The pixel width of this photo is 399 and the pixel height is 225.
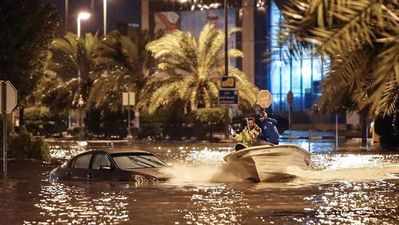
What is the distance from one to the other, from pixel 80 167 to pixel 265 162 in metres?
4.50

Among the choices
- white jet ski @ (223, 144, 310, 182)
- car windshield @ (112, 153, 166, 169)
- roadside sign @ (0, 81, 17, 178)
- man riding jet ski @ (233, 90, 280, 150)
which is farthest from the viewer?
roadside sign @ (0, 81, 17, 178)

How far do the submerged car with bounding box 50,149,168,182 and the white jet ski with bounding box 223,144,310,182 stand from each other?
177 cm

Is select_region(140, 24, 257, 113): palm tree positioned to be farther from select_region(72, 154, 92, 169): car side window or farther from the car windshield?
the car windshield

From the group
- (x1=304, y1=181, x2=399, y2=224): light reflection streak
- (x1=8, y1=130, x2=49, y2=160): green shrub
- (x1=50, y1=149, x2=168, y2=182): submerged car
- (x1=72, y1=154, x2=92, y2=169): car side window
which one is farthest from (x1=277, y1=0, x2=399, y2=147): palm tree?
(x1=8, y1=130, x2=49, y2=160): green shrub

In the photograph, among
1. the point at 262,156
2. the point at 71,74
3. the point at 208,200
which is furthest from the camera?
the point at 71,74

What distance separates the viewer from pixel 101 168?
63.2 ft

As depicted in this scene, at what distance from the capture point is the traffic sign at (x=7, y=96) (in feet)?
68.5

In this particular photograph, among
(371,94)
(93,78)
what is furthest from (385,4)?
(93,78)

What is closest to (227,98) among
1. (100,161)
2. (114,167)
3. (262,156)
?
(100,161)

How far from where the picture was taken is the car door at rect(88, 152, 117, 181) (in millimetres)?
18969

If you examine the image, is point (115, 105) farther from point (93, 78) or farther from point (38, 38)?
point (38, 38)

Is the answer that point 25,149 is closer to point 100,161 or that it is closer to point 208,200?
point 100,161

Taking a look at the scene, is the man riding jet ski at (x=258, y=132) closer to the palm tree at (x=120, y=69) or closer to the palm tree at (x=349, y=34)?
the palm tree at (x=349, y=34)

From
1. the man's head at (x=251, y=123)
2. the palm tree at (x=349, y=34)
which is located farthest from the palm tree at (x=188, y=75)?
the palm tree at (x=349, y=34)
